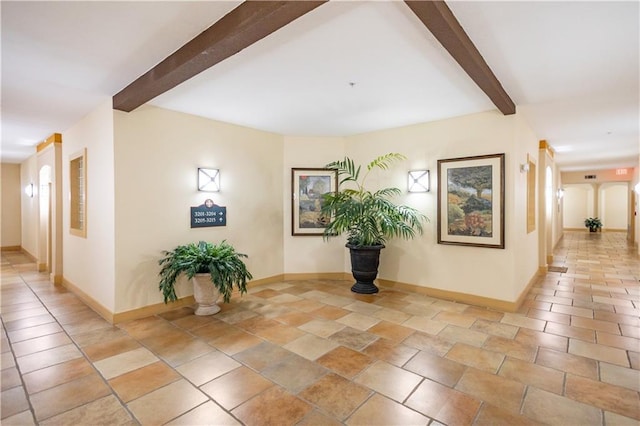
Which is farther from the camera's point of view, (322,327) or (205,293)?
(205,293)

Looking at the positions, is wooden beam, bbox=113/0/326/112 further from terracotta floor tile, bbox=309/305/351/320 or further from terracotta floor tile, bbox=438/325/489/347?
terracotta floor tile, bbox=438/325/489/347

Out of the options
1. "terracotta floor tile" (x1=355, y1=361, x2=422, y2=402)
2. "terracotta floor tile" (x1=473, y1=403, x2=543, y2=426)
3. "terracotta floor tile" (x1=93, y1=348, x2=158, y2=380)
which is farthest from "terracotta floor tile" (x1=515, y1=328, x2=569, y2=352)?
"terracotta floor tile" (x1=93, y1=348, x2=158, y2=380)

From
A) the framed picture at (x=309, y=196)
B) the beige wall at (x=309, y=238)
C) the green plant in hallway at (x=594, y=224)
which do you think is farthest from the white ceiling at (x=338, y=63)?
the green plant in hallway at (x=594, y=224)

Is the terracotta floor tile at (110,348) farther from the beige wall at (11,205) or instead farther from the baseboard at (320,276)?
the beige wall at (11,205)

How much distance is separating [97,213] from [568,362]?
5.36 metres

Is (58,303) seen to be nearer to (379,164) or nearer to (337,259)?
(337,259)

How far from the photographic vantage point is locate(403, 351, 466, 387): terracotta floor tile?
252 centimetres

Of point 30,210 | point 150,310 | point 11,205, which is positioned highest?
point 11,205

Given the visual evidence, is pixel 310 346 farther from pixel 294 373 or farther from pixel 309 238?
pixel 309 238

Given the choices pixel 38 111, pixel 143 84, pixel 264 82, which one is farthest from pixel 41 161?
pixel 264 82

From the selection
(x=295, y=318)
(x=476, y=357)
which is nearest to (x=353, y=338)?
(x=295, y=318)

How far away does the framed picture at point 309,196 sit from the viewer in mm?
5680

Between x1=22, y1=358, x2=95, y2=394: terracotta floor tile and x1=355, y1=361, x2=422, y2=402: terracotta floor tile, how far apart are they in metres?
2.27

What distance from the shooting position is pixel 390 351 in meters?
2.98
